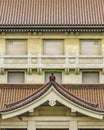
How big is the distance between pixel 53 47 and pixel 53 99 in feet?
26.5

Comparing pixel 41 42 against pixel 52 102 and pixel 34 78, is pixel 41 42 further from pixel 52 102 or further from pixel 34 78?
pixel 52 102

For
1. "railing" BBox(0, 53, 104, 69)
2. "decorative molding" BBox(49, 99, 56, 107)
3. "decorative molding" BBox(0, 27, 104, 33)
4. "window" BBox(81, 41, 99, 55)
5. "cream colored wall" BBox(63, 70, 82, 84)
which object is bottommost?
"decorative molding" BBox(49, 99, 56, 107)

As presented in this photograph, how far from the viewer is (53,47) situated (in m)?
42.6

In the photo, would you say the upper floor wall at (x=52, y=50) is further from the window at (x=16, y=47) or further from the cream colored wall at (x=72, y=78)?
the cream colored wall at (x=72, y=78)

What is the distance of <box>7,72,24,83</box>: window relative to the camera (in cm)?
4238

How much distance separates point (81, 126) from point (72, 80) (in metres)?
6.03

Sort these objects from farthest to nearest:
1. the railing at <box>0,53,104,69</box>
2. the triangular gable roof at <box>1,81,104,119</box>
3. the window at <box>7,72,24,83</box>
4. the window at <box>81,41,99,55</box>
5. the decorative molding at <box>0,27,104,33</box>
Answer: the window at <box>81,41,99,55</box> < the window at <box>7,72,24,83</box> < the decorative molding at <box>0,27,104,33</box> < the railing at <box>0,53,104,69</box> < the triangular gable roof at <box>1,81,104,119</box>

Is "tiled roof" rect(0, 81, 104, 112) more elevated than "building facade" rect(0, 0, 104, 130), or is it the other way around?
"building facade" rect(0, 0, 104, 130)

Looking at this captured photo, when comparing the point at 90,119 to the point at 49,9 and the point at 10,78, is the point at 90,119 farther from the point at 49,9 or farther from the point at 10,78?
the point at 49,9

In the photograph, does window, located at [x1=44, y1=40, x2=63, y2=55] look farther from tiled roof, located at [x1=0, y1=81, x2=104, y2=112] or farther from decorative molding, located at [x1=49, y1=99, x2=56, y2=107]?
decorative molding, located at [x1=49, y1=99, x2=56, y2=107]

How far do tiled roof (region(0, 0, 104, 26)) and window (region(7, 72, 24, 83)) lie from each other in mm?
3841

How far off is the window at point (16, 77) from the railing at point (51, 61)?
1.00 meters

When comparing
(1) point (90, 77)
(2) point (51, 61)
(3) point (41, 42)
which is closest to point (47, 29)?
(3) point (41, 42)

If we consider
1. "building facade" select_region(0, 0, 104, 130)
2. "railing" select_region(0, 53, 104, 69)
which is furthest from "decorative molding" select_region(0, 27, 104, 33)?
"railing" select_region(0, 53, 104, 69)
